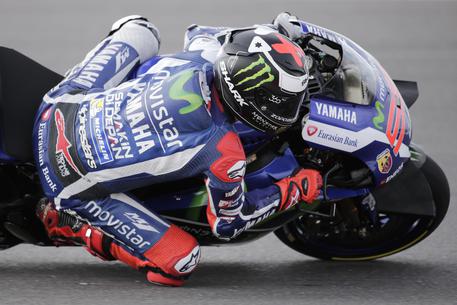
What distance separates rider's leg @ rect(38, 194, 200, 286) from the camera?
17.0 ft

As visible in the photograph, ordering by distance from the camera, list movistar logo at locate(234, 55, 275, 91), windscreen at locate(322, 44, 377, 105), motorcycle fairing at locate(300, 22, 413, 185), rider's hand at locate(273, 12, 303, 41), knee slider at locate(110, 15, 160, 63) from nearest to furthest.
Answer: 1. movistar logo at locate(234, 55, 275, 91)
2. motorcycle fairing at locate(300, 22, 413, 185)
3. windscreen at locate(322, 44, 377, 105)
4. rider's hand at locate(273, 12, 303, 41)
5. knee slider at locate(110, 15, 160, 63)

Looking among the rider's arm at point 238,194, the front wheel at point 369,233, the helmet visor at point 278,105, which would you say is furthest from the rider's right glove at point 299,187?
the front wheel at point 369,233

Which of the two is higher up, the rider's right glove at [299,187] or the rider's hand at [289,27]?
the rider's hand at [289,27]

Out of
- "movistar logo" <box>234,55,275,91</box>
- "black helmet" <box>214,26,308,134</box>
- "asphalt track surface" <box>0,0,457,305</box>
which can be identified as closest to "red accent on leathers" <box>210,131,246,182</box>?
"black helmet" <box>214,26,308,134</box>

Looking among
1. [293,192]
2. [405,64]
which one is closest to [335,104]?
[293,192]

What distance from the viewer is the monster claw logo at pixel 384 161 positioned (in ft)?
16.8

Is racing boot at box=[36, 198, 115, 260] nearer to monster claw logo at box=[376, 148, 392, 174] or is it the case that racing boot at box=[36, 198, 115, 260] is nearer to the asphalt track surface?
the asphalt track surface

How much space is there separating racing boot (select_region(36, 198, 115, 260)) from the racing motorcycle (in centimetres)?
7

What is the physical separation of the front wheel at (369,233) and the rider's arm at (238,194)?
0.58m

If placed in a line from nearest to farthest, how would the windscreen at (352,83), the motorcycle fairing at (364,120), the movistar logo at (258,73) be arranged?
1. the movistar logo at (258,73)
2. the motorcycle fairing at (364,120)
3. the windscreen at (352,83)

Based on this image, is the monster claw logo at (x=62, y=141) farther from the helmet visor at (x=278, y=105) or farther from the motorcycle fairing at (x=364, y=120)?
the motorcycle fairing at (x=364, y=120)

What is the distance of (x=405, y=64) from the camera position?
10.2 metres

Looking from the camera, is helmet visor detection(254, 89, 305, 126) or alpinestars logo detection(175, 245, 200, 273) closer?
helmet visor detection(254, 89, 305, 126)

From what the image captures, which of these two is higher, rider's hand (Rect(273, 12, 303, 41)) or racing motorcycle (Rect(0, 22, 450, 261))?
rider's hand (Rect(273, 12, 303, 41))
